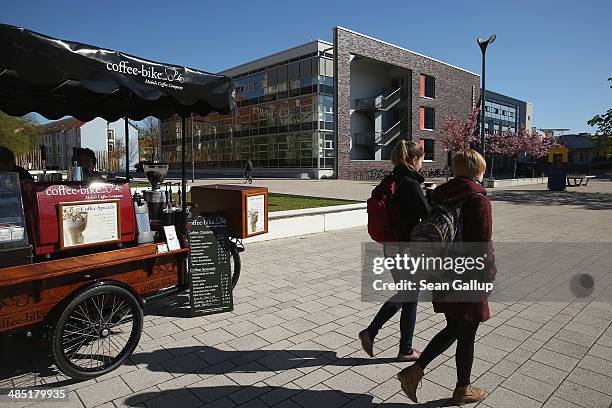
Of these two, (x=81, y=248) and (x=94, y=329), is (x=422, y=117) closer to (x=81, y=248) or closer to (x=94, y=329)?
(x=81, y=248)

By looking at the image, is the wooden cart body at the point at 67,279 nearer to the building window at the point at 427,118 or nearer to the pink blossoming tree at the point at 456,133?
the pink blossoming tree at the point at 456,133

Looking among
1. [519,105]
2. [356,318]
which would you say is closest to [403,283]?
[356,318]

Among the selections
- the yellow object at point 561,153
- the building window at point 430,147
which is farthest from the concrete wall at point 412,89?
the yellow object at point 561,153

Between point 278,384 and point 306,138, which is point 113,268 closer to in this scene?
point 278,384

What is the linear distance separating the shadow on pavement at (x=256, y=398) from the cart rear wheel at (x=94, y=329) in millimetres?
533

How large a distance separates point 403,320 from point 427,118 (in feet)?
155

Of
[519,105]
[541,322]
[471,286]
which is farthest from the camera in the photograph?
[519,105]

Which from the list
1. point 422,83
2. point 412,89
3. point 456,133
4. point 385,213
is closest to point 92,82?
point 385,213

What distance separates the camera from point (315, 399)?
2945 mm

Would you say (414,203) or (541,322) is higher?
(414,203)

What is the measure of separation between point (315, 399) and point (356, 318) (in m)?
1.70

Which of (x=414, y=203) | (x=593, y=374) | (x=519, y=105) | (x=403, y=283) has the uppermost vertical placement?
(x=519, y=105)

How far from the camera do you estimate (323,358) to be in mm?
3600

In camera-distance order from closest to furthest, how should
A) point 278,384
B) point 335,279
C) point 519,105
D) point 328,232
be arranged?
1. point 278,384
2. point 335,279
3. point 328,232
4. point 519,105
